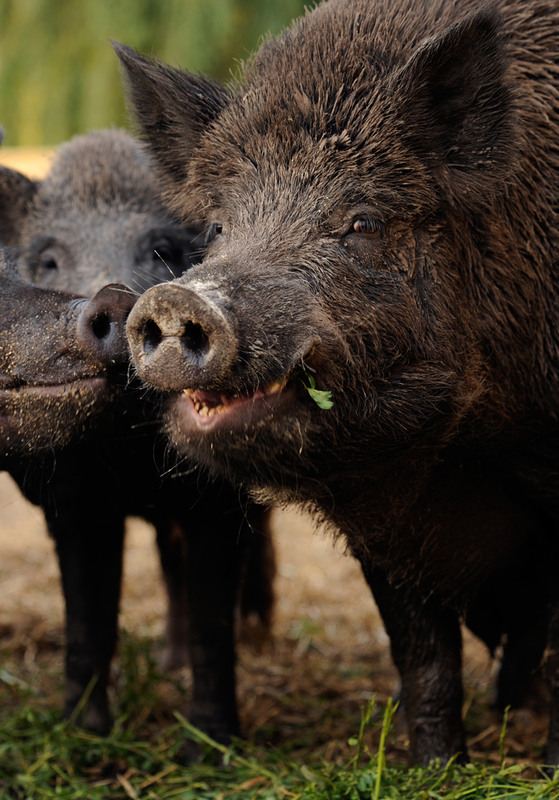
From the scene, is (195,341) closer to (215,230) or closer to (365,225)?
(365,225)

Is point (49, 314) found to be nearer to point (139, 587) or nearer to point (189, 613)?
point (189, 613)

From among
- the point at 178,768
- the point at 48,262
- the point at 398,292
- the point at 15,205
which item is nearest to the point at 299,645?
the point at 178,768

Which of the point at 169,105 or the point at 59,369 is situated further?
the point at 169,105

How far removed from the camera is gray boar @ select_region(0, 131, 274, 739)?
4.26 meters

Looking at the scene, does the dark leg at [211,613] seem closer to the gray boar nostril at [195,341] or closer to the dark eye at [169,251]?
the dark eye at [169,251]

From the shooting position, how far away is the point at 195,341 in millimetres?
2811

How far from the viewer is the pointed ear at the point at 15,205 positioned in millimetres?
5170

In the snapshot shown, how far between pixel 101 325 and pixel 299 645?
9.76 ft

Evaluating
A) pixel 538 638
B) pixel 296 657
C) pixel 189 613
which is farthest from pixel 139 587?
pixel 538 638

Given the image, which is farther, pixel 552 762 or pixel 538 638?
pixel 538 638

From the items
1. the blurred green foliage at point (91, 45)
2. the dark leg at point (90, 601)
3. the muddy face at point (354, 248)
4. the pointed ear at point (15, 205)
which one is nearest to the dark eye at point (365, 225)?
the muddy face at point (354, 248)

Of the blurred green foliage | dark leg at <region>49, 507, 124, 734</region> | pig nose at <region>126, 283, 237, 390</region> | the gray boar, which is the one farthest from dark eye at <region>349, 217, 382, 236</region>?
the blurred green foliage

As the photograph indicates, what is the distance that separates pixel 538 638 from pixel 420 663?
82 cm

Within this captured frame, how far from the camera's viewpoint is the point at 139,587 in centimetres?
737
